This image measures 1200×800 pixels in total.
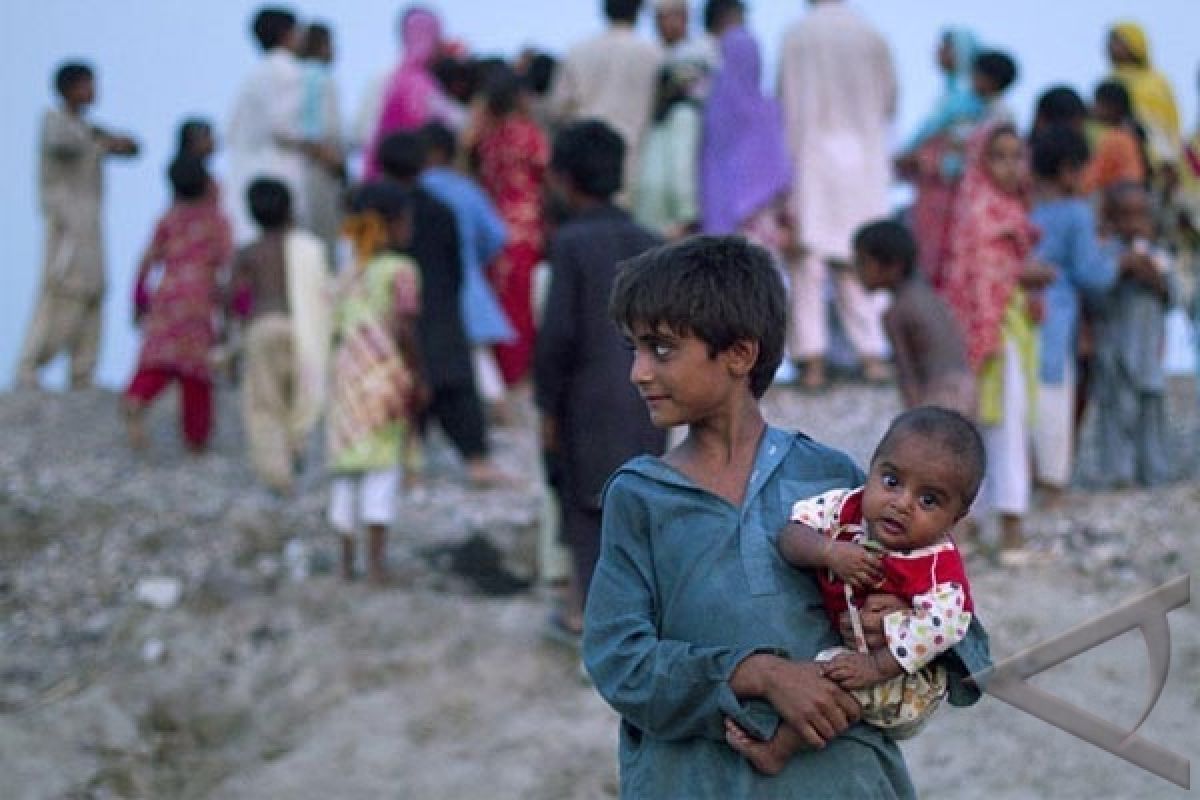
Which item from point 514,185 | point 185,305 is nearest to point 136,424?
point 185,305

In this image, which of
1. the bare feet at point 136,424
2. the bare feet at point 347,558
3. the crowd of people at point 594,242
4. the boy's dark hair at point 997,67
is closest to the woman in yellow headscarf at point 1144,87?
the crowd of people at point 594,242

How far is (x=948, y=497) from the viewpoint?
2.79 meters

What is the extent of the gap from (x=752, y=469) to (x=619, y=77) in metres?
7.43

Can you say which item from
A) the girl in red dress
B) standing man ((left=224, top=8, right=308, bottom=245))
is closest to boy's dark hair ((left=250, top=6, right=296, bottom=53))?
standing man ((left=224, top=8, right=308, bottom=245))

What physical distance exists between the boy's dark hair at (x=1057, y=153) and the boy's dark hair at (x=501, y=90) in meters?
2.89

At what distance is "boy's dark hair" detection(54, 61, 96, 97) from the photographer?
1064 centimetres

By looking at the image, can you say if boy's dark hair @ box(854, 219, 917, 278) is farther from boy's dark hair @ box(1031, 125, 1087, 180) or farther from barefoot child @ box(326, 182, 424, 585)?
barefoot child @ box(326, 182, 424, 585)

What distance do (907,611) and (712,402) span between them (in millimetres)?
427

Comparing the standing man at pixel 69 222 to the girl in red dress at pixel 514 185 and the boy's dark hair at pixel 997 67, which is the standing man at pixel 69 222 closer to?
the girl in red dress at pixel 514 185

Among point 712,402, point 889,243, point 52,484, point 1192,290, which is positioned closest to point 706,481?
point 712,402

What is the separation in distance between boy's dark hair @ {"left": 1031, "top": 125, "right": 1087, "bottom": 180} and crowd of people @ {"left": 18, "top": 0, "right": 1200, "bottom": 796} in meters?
0.02

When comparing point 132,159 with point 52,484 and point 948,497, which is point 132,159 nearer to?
point 52,484

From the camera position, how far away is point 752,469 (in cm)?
296

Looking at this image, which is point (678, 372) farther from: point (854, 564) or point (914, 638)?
point (914, 638)
